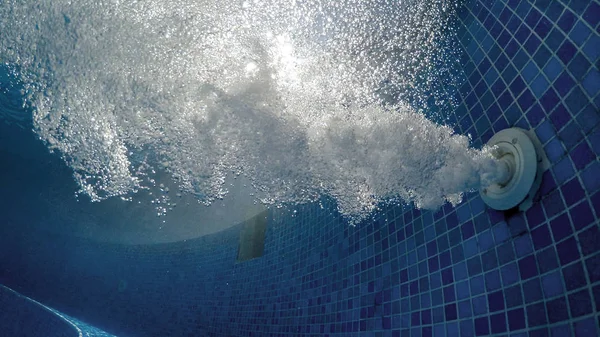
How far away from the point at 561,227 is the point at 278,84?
8.44 feet

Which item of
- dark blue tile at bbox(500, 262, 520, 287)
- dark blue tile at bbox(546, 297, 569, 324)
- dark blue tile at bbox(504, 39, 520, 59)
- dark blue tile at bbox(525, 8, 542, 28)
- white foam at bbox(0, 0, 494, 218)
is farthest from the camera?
white foam at bbox(0, 0, 494, 218)

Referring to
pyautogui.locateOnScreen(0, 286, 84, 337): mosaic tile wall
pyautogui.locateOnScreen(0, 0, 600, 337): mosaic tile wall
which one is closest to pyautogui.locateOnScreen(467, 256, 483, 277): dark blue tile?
pyautogui.locateOnScreen(0, 0, 600, 337): mosaic tile wall

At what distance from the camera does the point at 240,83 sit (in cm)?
354

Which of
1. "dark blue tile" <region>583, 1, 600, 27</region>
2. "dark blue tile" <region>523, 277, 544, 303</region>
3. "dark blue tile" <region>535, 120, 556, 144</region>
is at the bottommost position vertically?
"dark blue tile" <region>523, 277, 544, 303</region>

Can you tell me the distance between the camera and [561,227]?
1.13 m

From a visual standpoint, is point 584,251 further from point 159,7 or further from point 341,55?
point 159,7

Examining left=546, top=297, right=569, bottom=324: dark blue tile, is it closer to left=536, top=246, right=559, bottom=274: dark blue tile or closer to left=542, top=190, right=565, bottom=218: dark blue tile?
left=536, top=246, right=559, bottom=274: dark blue tile

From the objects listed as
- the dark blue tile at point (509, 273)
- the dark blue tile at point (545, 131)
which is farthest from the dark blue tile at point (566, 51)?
the dark blue tile at point (509, 273)

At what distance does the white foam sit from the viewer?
6.89 feet

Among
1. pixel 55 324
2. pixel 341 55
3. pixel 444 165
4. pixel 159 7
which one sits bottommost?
pixel 55 324

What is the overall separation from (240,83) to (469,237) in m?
2.82

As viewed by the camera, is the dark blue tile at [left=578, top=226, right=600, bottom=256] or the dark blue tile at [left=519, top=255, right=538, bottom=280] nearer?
the dark blue tile at [left=578, top=226, right=600, bottom=256]

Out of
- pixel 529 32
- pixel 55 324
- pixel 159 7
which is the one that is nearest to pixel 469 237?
pixel 529 32

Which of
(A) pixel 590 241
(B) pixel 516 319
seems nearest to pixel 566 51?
(A) pixel 590 241
